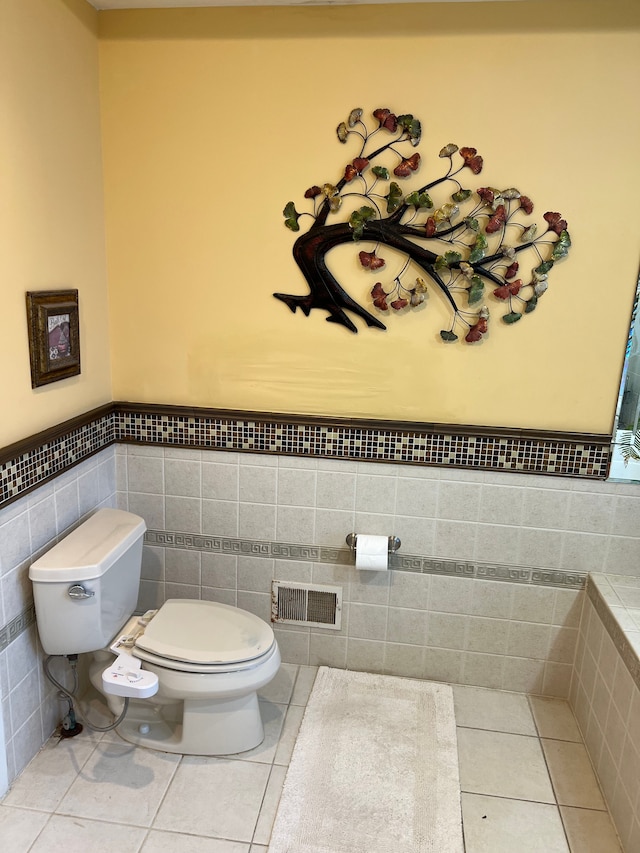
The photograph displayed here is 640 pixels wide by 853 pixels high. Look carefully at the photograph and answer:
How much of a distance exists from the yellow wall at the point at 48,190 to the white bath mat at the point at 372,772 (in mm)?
1378

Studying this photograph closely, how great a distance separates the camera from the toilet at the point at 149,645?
196cm

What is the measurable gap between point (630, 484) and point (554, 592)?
49 cm

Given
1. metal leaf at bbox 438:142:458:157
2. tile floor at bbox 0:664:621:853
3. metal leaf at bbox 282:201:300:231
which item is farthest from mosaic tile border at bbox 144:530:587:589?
metal leaf at bbox 438:142:458:157

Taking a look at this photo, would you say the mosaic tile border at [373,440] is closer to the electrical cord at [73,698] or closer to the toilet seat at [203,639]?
the toilet seat at [203,639]

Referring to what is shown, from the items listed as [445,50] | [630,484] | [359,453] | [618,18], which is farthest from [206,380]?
[618,18]

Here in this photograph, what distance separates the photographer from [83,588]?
196 cm

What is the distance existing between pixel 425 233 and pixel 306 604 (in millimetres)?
1466

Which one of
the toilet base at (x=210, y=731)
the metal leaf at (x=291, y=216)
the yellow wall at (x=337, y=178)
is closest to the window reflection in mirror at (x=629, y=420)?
the yellow wall at (x=337, y=178)

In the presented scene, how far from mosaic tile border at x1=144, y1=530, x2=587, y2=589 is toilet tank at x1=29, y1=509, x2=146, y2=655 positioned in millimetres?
405

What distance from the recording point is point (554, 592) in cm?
241

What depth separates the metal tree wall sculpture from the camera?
2162 mm

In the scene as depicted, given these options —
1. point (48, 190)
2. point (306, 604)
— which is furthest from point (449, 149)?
point (306, 604)

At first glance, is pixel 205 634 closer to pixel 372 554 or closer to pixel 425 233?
pixel 372 554

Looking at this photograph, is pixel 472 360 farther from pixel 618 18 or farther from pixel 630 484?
pixel 618 18
